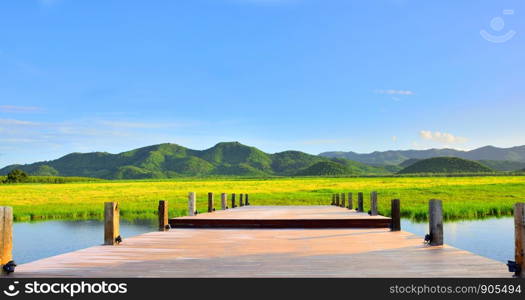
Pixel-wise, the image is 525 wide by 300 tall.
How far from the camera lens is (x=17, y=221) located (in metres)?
30.8

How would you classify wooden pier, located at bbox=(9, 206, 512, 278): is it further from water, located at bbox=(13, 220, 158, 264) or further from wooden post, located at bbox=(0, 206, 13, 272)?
water, located at bbox=(13, 220, 158, 264)

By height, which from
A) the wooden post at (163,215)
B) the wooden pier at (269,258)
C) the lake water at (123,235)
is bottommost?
the lake water at (123,235)

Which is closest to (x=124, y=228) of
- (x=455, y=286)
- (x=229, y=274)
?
(x=229, y=274)

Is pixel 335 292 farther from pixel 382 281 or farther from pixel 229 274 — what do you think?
pixel 229 274

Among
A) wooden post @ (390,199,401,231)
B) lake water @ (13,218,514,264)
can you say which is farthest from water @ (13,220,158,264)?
wooden post @ (390,199,401,231)

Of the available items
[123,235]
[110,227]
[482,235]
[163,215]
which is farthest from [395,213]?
[123,235]

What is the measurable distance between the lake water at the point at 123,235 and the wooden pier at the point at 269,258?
734cm

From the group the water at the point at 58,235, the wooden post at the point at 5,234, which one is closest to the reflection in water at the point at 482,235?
the water at the point at 58,235

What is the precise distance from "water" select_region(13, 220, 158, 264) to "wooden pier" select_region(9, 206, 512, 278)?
8358mm

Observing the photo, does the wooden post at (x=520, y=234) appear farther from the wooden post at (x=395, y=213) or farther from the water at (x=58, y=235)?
the water at (x=58, y=235)

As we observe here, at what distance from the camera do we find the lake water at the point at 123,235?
736 inches

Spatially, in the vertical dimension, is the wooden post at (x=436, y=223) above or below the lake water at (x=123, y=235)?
above

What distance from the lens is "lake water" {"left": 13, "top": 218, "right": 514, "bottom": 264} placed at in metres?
18.7

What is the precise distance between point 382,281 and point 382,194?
42972mm
